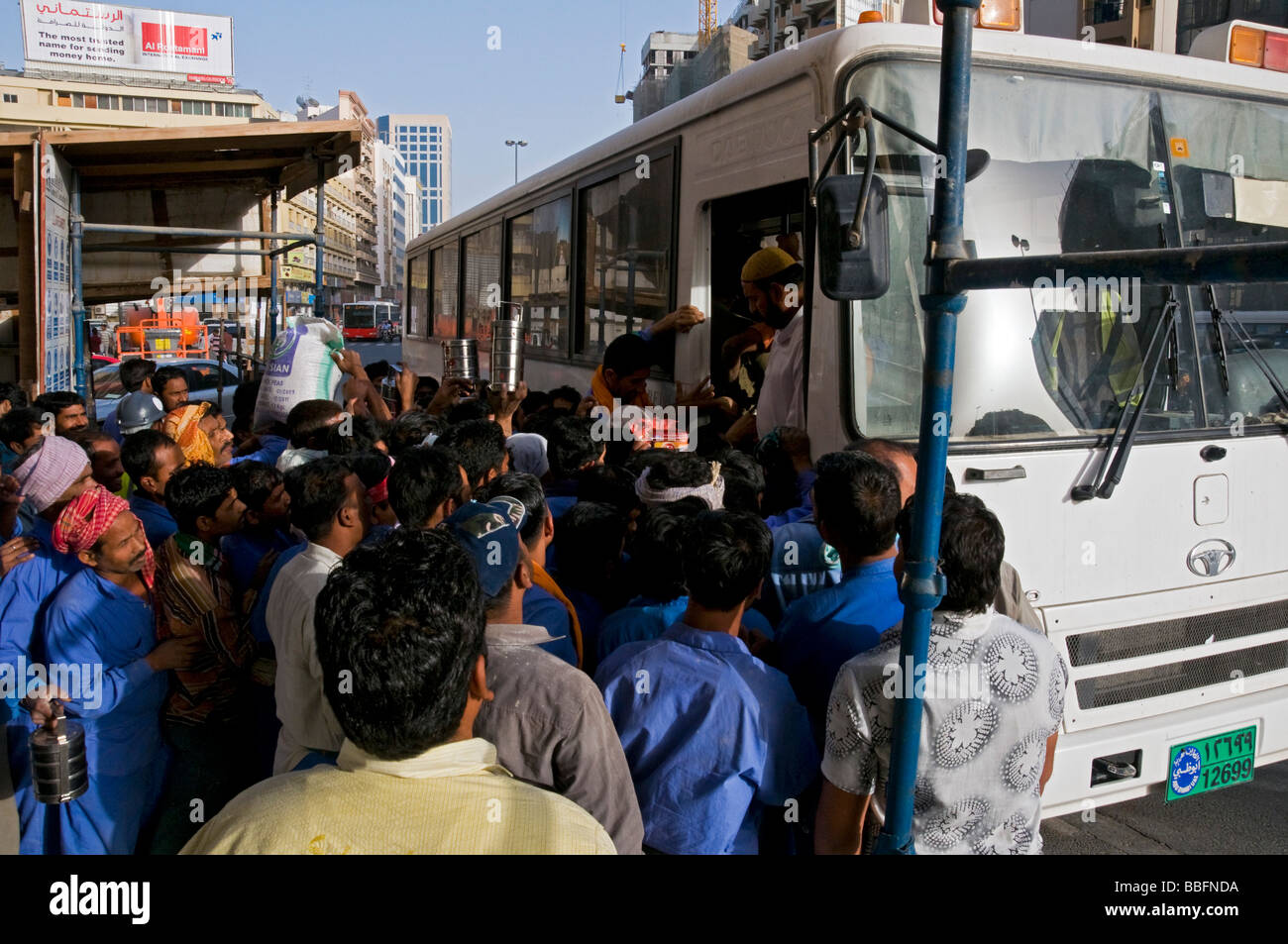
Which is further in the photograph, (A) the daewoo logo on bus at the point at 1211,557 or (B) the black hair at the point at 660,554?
(A) the daewoo logo on bus at the point at 1211,557

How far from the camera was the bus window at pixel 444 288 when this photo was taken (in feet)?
38.2

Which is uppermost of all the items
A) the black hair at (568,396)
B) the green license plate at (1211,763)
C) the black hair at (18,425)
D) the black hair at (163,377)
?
the black hair at (163,377)

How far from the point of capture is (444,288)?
480 inches

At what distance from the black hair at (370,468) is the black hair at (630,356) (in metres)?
1.91

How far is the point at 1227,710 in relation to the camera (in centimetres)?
367

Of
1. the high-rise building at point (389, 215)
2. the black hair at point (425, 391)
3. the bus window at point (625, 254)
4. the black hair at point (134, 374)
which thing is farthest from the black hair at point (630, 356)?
the high-rise building at point (389, 215)

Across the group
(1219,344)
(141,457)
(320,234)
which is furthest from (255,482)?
(320,234)

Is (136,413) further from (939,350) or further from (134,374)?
(939,350)

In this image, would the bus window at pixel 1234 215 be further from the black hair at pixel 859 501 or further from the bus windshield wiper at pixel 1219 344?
the black hair at pixel 859 501

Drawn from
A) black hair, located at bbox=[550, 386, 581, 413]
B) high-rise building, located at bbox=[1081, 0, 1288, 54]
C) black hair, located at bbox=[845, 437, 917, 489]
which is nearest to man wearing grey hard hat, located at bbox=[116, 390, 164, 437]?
black hair, located at bbox=[550, 386, 581, 413]

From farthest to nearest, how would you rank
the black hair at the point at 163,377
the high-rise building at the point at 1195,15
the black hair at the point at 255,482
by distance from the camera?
1. the high-rise building at the point at 1195,15
2. the black hair at the point at 163,377
3. the black hair at the point at 255,482

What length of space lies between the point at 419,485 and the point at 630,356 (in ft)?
7.85

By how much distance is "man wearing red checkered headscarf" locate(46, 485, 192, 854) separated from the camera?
10.2ft

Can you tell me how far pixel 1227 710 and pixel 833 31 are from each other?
2944 millimetres
